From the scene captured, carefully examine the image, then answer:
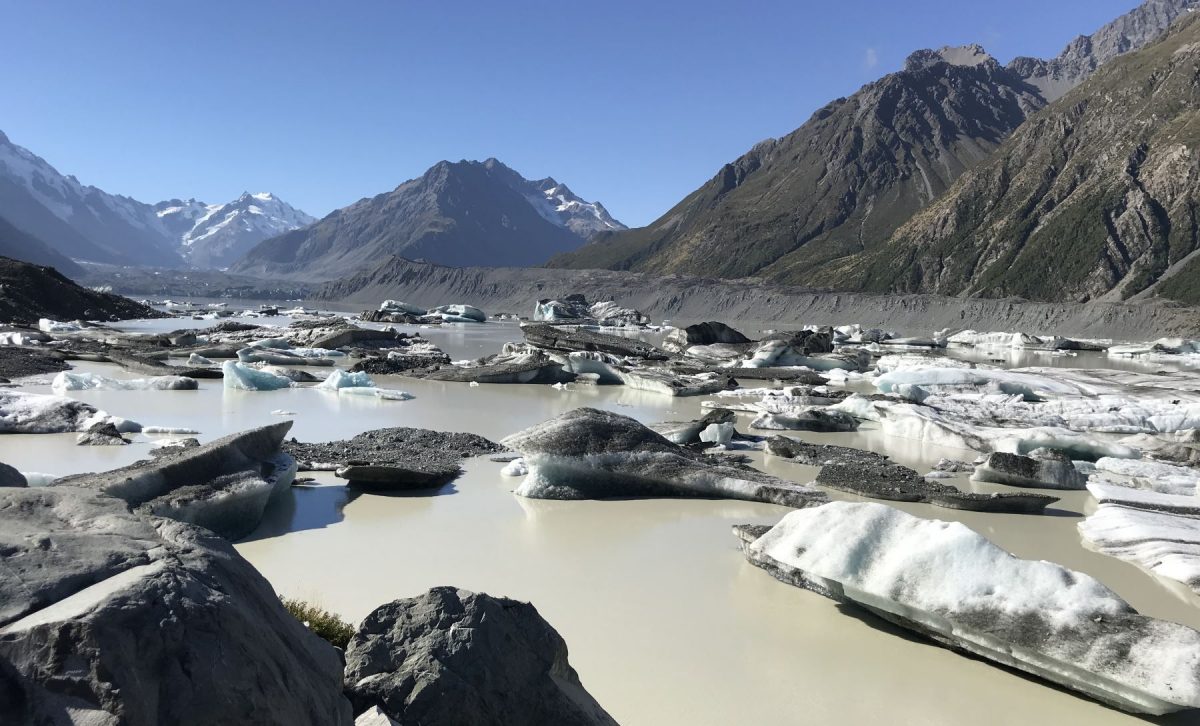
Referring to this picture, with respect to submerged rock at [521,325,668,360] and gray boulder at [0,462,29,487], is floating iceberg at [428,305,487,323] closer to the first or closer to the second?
submerged rock at [521,325,668,360]

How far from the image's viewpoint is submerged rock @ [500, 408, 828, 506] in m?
8.51

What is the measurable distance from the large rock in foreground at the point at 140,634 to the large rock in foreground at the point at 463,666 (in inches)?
15.6

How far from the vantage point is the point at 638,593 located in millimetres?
5828

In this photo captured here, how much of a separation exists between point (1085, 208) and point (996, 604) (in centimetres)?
8556

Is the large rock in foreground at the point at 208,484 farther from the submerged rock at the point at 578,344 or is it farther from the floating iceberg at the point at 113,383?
the submerged rock at the point at 578,344

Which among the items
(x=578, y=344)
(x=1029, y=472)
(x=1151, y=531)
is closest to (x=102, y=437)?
(x=1029, y=472)

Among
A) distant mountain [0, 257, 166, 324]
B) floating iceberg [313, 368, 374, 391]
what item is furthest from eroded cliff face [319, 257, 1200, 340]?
floating iceberg [313, 368, 374, 391]

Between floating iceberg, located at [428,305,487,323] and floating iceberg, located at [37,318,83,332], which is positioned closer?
floating iceberg, located at [37,318,83,332]

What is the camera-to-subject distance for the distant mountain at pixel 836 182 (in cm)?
11650

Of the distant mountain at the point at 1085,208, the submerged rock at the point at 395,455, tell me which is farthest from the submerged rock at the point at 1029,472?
the distant mountain at the point at 1085,208

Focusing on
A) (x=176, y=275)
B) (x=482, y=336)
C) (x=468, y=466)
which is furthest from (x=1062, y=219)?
(x=176, y=275)

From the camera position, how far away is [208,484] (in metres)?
6.87

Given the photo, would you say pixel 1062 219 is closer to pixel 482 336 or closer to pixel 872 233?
pixel 872 233

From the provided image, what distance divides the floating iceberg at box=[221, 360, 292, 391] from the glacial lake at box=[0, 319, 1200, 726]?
6.63m
